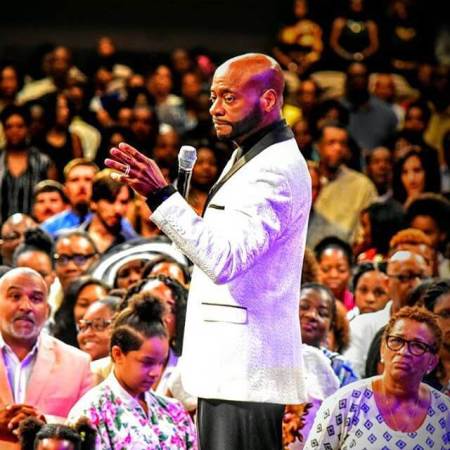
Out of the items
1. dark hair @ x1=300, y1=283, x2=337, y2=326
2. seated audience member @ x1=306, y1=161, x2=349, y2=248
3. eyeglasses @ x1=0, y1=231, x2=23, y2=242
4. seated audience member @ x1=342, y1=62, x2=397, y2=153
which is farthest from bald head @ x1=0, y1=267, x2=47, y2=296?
seated audience member @ x1=342, y1=62, x2=397, y2=153

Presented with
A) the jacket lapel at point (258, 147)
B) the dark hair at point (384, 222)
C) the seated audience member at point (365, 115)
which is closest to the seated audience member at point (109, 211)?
the dark hair at point (384, 222)

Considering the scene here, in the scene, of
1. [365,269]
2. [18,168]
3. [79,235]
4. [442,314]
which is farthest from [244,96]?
[18,168]

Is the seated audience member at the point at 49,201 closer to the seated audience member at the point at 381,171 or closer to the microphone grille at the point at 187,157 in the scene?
the seated audience member at the point at 381,171

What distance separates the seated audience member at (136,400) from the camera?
232 inches

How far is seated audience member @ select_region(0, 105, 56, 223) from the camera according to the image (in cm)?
1088

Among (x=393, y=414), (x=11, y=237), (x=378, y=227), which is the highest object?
(x=378, y=227)

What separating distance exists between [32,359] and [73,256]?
7.72 ft

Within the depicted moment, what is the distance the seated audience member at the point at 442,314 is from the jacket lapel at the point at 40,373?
168cm

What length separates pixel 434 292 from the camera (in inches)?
276

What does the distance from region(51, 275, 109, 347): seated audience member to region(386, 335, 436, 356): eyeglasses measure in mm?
2581

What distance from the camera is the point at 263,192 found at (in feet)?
14.4

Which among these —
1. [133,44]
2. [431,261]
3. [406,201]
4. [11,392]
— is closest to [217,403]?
[11,392]

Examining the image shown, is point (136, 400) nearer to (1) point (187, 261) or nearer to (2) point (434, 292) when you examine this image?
(2) point (434, 292)

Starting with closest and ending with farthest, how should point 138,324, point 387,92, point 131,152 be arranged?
point 131,152 → point 138,324 → point 387,92
